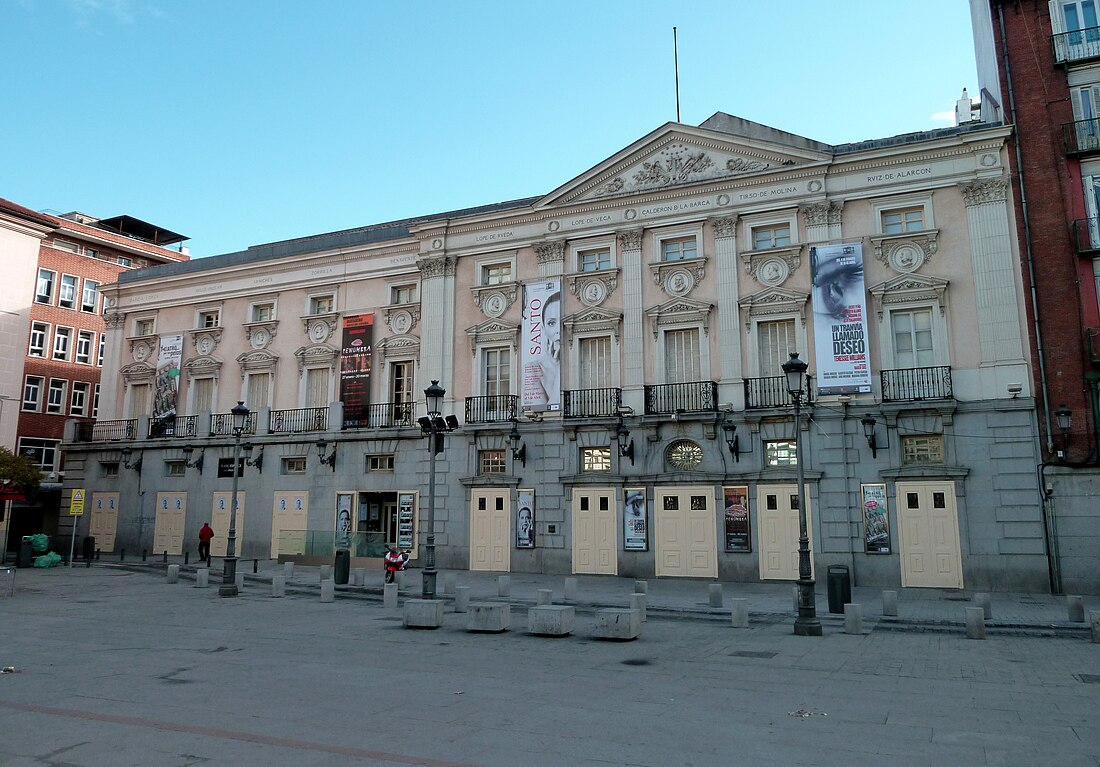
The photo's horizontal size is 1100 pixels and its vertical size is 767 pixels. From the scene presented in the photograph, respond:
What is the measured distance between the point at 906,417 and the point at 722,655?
13.5 meters

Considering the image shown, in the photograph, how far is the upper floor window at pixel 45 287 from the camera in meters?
43.4

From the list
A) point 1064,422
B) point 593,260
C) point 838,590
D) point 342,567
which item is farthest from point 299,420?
point 1064,422

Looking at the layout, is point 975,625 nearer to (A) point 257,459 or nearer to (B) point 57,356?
(A) point 257,459

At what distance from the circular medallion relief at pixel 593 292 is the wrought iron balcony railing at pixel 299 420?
11782 mm

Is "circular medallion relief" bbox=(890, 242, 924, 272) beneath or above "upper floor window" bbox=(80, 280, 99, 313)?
beneath

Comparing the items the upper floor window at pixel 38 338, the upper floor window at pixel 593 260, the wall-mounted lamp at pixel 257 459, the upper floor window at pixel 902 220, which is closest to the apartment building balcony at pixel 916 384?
the upper floor window at pixel 902 220

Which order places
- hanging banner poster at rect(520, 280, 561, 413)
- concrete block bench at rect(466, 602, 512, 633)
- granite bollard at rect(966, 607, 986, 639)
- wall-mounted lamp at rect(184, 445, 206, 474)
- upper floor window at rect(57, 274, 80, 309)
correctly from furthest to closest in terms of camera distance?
upper floor window at rect(57, 274, 80, 309) → wall-mounted lamp at rect(184, 445, 206, 474) → hanging banner poster at rect(520, 280, 561, 413) → concrete block bench at rect(466, 602, 512, 633) → granite bollard at rect(966, 607, 986, 639)

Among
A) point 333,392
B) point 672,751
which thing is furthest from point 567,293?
point 672,751

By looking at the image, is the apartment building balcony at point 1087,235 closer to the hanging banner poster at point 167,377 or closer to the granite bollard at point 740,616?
the granite bollard at point 740,616

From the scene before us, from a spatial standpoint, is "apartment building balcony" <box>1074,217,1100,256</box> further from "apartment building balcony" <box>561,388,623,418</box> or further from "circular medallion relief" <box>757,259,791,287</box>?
"apartment building balcony" <box>561,388,623,418</box>

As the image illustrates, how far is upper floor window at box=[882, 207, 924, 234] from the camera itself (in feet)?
83.5

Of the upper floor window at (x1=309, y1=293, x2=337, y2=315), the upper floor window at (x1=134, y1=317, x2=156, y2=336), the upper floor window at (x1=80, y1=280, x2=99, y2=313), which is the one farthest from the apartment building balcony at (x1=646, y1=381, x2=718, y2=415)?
the upper floor window at (x1=80, y1=280, x2=99, y2=313)

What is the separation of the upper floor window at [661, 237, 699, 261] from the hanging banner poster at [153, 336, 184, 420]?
2299 centimetres

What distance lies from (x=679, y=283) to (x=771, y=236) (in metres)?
3.43
